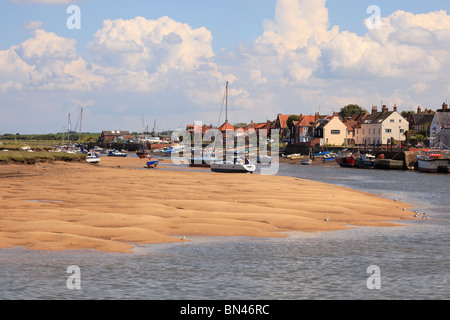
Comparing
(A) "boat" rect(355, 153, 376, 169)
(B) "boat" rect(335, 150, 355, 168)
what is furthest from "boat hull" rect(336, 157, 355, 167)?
(A) "boat" rect(355, 153, 376, 169)

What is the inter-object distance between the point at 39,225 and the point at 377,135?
5637 inches

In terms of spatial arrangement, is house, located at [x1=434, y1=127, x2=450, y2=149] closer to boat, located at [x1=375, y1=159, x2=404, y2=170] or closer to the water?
boat, located at [x1=375, y1=159, x2=404, y2=170]

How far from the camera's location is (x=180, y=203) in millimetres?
35125

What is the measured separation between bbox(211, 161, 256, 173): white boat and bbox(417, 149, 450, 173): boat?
1361 inches

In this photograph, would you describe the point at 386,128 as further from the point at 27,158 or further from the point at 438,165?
the point at 27,158

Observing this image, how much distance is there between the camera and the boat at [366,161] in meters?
106

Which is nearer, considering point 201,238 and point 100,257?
point 100,257

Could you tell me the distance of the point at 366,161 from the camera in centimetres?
10712

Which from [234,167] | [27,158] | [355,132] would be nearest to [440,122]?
[355,132]

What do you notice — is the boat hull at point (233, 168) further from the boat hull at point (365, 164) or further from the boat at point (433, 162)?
the boat hull at point (365, 164)

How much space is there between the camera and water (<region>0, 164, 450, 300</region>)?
17.0 meters

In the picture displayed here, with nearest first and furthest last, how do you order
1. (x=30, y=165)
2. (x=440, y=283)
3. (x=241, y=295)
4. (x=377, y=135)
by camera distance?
(x=241, y=295)
(x=440, y=283)
(x=30, y=165)
(x=377, y=135)

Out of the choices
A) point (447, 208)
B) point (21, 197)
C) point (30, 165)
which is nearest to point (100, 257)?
point (21, 197)
